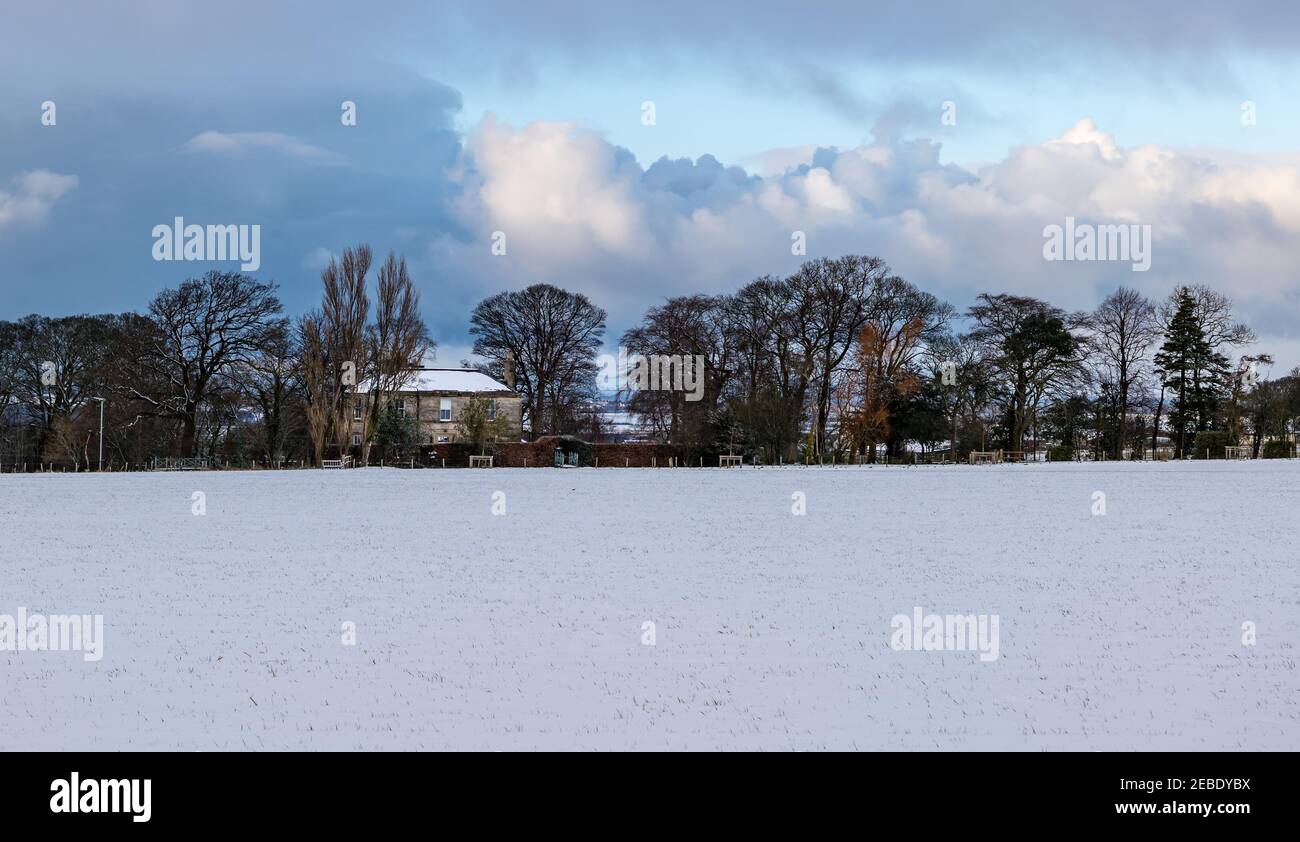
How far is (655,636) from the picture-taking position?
827 cm

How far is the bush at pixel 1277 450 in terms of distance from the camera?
63.1m

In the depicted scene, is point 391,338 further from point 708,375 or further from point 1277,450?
point 1277,450

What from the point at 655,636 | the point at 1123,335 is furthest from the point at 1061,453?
the point at 655,636

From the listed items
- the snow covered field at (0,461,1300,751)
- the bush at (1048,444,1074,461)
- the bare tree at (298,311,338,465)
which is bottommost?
the snow covered field at (0,461,1300,751)

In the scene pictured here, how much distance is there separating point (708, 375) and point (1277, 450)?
34.1 metres

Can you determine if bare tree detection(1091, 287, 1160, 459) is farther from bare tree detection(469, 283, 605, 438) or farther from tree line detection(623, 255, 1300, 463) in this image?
bare tree detection(469, 283, 605, 438)

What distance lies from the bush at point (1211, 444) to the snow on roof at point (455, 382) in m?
46.8

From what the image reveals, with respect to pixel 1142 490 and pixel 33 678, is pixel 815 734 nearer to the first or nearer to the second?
pixel 33 678

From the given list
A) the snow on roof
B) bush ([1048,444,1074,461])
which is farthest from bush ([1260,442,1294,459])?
the snow on roof

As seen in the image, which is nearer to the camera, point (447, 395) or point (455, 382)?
point (447, 395)

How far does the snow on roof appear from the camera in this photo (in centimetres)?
8269

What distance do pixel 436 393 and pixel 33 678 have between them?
254 ft

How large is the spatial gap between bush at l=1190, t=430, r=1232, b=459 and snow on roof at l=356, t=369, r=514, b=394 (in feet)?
154

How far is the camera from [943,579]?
11.2 meters
